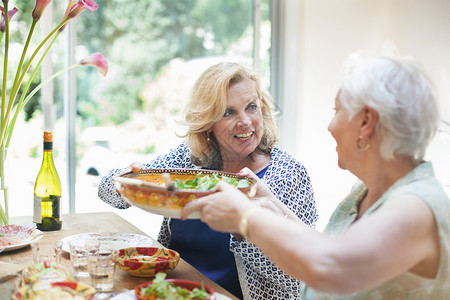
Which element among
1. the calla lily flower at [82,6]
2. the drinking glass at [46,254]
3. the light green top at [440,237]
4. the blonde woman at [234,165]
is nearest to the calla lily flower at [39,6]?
the calla lily flower at [82,6]

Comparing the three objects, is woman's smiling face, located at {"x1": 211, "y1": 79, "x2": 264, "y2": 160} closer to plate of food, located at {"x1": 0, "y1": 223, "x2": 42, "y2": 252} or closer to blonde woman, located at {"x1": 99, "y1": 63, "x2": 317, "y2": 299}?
blonde woman, located at {"x1": 99, "y1": 63, "x2": 317, "y2": 299}

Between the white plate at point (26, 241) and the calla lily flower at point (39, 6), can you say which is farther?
the calla lily flower at point (39, 6)

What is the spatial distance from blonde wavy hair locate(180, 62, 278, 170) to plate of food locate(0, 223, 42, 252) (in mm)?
752

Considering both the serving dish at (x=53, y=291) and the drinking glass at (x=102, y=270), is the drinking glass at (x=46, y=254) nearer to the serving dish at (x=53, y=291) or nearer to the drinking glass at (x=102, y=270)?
the drinking glass at (x=102, y=270)

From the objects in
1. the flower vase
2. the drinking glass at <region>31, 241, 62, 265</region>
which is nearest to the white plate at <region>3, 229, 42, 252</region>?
the flower vase

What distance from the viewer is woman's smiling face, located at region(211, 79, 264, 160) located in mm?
2059

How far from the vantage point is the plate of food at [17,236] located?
1.64 m

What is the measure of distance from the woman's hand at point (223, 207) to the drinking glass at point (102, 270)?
24 cm

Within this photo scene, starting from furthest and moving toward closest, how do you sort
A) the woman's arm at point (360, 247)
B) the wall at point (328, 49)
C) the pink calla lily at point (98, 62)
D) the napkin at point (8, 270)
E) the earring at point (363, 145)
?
1. the wall at point (328, 49)
2. the pink calla lily at point (98, 62)
3. the napkin at point (8, 270)
4. the earring at point (363, 145)
5. the woman's arm at point (360, 247)

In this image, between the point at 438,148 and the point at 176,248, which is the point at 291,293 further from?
the point at 438,148

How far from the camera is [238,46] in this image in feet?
13.8

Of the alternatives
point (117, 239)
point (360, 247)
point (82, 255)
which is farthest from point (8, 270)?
point (360, 247)

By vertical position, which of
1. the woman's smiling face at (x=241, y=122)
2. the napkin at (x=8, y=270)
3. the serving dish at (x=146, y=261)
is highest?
the woman's smiling face at (x=241, y=122)

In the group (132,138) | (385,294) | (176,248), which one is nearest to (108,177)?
(176,248)
